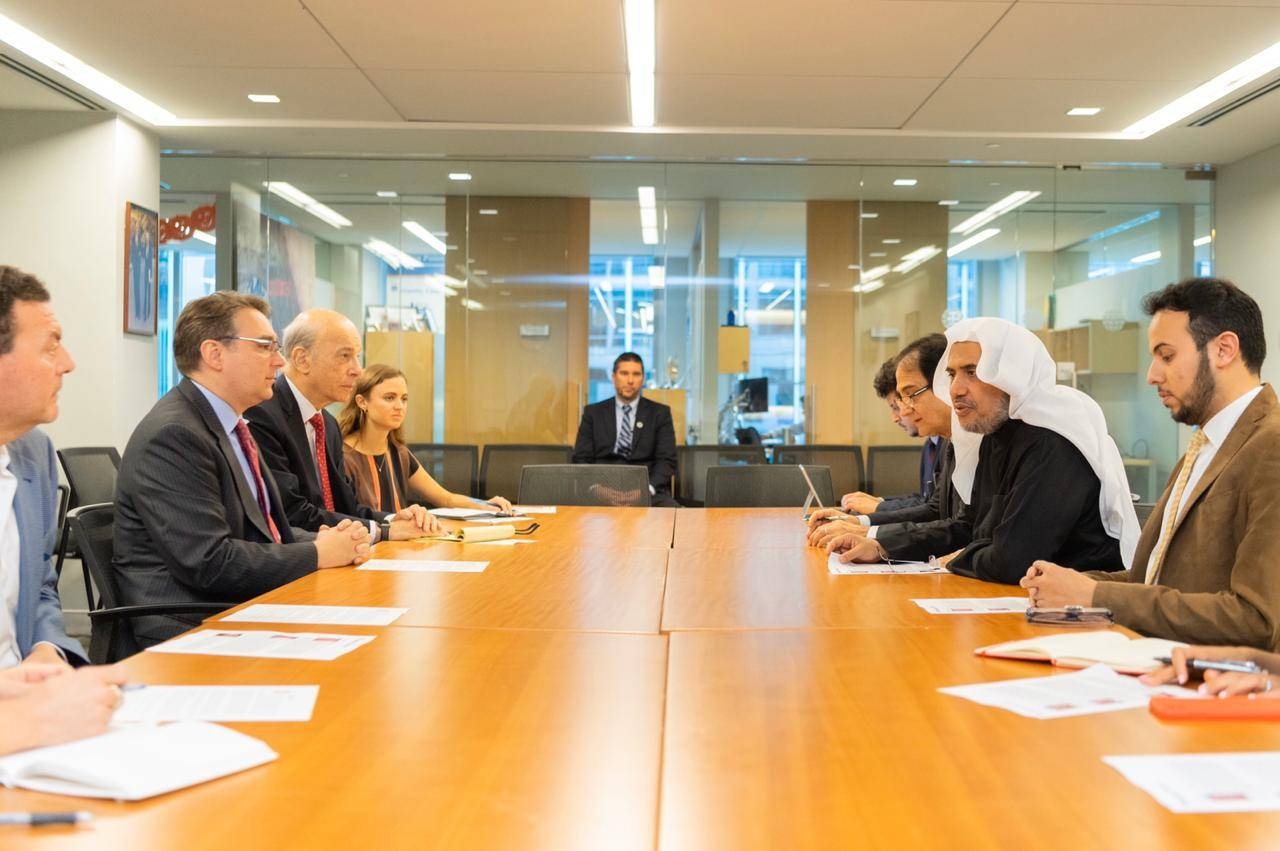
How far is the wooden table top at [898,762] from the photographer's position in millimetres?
1160

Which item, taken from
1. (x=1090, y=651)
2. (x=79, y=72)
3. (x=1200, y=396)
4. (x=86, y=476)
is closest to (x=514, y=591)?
(x=1090, y=651)

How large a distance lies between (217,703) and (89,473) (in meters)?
5.19

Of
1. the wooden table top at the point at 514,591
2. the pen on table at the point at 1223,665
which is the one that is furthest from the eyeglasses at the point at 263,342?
the pen on table at the point at 1223,665

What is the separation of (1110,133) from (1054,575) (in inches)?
234

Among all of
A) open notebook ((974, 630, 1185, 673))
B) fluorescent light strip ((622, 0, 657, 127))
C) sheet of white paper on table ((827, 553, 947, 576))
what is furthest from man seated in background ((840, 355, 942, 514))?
open notebook ((974, 630, 1185, 673))

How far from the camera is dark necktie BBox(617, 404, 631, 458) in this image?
768 centimetres

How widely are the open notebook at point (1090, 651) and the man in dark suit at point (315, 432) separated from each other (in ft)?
7.78

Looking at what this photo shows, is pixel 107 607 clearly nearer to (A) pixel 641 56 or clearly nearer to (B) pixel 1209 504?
(B) pixel 1209 504

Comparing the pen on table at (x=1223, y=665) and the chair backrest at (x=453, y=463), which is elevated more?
→ the pen on table at (x=1223, y=665)

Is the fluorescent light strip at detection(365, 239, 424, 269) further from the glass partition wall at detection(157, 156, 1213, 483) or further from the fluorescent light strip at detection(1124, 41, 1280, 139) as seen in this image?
the fluorescent light strip at detection(1124, 41, 1280, 139)

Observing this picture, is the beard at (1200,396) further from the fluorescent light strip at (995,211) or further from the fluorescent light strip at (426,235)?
the fluorescent light strip at (426,235)

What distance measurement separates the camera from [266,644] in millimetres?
2066

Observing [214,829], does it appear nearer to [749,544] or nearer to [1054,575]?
[1054,575]

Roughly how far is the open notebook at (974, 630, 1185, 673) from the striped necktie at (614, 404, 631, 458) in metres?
5.62
